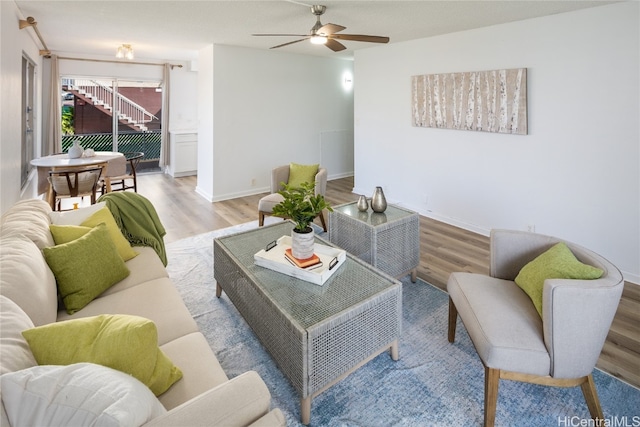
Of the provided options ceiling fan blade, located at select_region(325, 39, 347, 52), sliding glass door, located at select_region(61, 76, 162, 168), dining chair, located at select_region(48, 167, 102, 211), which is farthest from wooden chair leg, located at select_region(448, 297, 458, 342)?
sliding glass door, located at select_region(61, 76, 162, 168)

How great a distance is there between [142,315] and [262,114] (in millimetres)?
4754

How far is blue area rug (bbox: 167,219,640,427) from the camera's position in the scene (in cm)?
177

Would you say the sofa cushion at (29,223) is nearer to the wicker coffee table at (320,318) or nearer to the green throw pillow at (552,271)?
the wicker coffee table at (320,318)

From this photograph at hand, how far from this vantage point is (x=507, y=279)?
222 centimetres

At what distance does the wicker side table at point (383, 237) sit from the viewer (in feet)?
9.36

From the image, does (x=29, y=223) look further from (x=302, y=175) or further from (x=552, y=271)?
(x=302, y=175)

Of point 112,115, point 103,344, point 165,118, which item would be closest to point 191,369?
point 103,344

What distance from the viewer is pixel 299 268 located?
2145mm

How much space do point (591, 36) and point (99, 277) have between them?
4.33 meters

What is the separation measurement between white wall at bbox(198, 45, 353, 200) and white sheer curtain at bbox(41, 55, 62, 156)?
2.82 metres

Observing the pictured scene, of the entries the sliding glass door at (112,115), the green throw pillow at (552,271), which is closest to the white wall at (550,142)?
the green throw pillow at (552,271)

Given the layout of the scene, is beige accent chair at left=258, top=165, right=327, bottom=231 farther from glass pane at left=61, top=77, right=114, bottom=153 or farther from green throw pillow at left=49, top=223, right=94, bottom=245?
glass pane at left=61, top=77, right=114, bottom=153

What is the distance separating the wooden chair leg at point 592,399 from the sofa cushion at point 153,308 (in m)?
1.88

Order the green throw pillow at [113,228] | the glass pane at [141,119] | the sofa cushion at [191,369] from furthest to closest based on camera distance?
the glass pane at [141,119] → the green throw pillow at [113,228] → the sofa cushion at [191,369]
